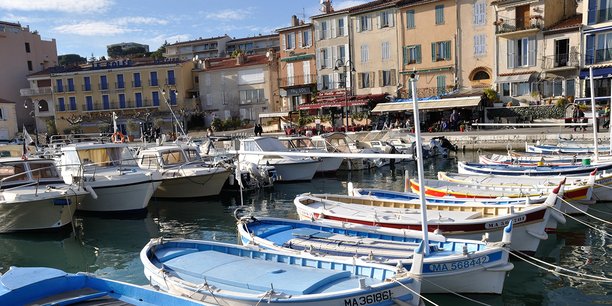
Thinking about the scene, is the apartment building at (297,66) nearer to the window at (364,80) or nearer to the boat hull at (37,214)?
the window at (364,80)

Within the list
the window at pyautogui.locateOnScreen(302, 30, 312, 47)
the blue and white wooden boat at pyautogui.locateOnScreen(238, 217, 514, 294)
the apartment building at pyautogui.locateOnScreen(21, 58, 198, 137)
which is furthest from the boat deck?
the apartment building at pyautogui.locateOnScreen(21, 58, 198, 137)

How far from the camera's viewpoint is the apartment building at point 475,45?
44875 millimetres

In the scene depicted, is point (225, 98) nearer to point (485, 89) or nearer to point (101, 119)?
point (101, 119)

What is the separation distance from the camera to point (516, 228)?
508 inches

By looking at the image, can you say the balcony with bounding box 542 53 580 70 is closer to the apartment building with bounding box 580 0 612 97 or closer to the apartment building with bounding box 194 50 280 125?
the apartment building with bounding box 580 0 612 97

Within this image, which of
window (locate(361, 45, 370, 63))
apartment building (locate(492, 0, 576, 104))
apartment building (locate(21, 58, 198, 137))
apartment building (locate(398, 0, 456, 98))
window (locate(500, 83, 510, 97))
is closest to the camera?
apartment building (locate(492, 0, 576, 104))

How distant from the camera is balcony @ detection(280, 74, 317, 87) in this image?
182 ft

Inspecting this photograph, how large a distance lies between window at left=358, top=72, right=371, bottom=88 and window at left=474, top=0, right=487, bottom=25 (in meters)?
11.4

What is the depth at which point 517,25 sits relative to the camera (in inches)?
1699

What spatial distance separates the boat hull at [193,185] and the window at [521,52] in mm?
29707

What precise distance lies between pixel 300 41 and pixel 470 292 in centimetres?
4829

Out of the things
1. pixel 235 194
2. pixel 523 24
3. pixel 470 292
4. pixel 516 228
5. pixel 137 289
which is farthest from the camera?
pixel 523 24

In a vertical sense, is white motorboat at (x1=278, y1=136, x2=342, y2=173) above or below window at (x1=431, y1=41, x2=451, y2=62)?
below

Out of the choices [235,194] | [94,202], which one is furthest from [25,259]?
[235,194]
